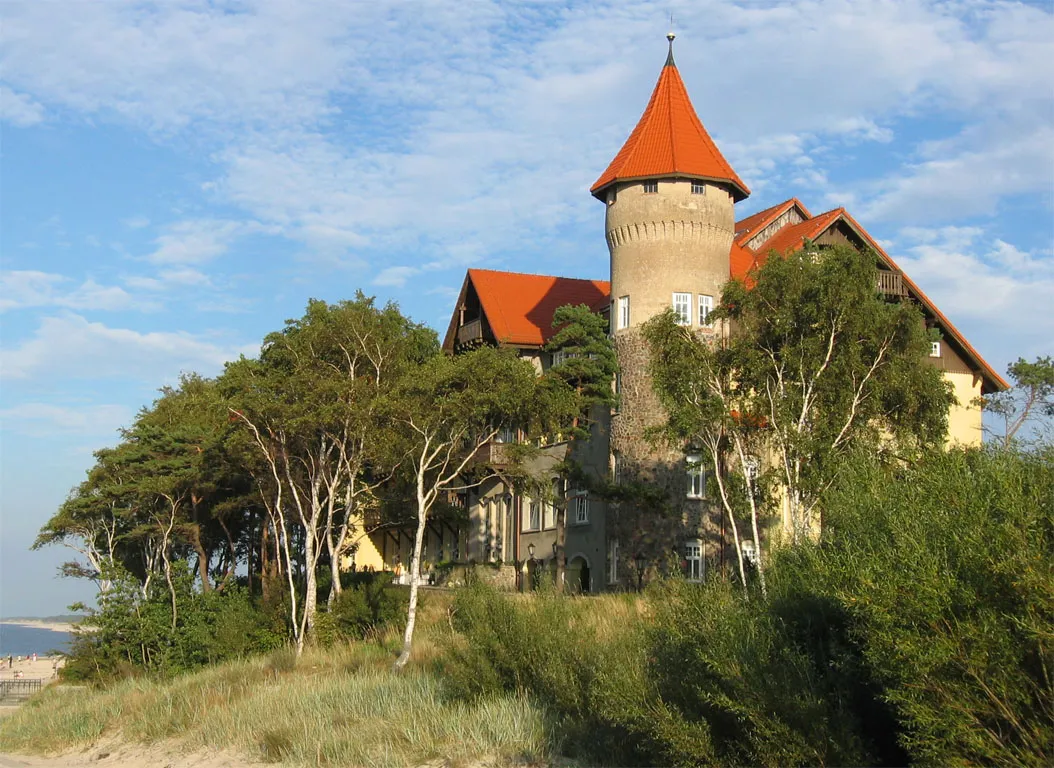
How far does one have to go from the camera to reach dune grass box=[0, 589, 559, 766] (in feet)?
63.5

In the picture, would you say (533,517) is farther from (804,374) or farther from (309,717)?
(309,717)

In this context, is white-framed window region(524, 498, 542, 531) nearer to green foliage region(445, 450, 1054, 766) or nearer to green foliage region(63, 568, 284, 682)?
green foliage region(63, 568, 284, 682)

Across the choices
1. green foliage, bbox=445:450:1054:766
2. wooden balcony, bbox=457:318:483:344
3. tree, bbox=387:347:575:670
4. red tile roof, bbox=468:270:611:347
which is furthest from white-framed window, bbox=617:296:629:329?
green foliage, bbox=445:450:1054:766

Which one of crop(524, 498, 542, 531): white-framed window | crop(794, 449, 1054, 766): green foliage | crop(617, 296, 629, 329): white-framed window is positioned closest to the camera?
crop(794, 449, 1054, 766): green foliage

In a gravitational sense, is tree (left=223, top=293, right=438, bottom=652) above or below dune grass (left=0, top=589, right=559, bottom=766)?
above

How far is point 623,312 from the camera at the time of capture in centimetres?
4156

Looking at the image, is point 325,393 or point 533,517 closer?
point 325,393

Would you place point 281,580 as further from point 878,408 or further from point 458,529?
point 878,408

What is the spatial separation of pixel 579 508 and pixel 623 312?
8.20m

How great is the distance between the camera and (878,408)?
28.5 meters

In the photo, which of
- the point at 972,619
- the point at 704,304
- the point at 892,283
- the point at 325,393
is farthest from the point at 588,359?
the point at 972,619

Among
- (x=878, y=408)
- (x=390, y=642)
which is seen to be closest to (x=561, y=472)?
(x=390, y=642)

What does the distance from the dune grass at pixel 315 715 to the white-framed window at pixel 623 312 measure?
1239cm

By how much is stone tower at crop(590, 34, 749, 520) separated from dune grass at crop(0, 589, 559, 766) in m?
10.1
